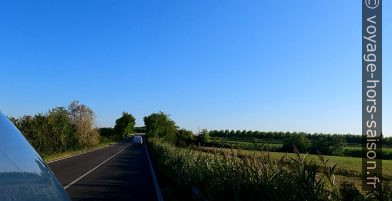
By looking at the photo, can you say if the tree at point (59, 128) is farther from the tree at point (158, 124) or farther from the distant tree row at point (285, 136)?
the distant tree row at point (285, 136)

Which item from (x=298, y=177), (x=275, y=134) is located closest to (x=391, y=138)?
(x=275, y=134)

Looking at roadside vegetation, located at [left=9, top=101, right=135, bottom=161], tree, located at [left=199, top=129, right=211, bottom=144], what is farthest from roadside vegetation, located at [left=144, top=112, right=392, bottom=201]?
tree, located at [left=199, top=129, right=211, bottom=144]

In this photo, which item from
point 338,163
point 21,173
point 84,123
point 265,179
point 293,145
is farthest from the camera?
point 84,123

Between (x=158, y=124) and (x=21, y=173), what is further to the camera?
(x=158, y=124)

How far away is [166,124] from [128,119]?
62.0 meters

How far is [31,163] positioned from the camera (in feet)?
6.64

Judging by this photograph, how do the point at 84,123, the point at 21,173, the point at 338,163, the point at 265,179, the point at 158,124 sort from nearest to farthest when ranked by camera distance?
the point at 21,173 → the point at 265,179 → the point at 338,163 → the point at 84,123 → the point at 158,124

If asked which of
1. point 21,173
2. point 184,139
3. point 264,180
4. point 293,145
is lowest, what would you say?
point 264,180

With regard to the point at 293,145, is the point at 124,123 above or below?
above

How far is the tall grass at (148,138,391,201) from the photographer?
613cm

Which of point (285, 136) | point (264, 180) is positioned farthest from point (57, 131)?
point (285, 136)

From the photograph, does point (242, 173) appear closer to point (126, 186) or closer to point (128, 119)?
point (126, 186)

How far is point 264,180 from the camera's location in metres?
7.98

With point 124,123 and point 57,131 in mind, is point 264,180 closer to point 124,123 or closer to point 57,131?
point 57,131
